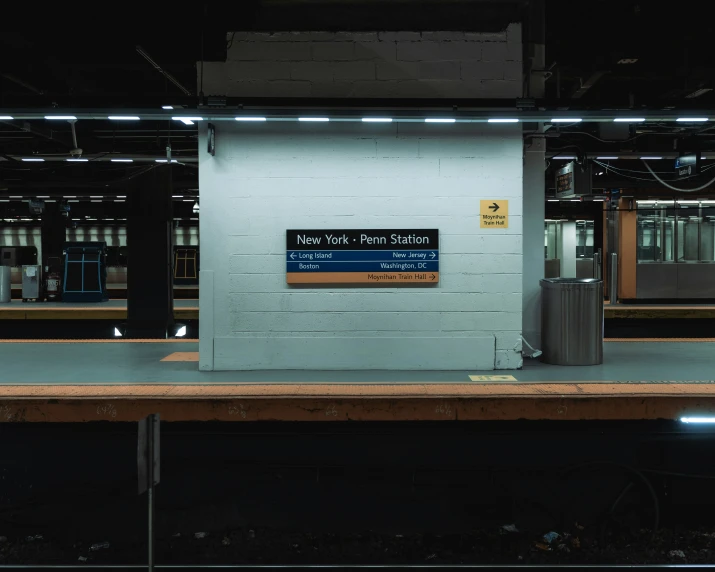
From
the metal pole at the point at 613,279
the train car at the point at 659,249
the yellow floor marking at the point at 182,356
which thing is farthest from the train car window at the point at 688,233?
the yellow floor marking at the point at 182,356

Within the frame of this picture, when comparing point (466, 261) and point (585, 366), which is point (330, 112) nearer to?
point (466, 261)

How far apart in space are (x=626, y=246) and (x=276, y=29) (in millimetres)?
12358

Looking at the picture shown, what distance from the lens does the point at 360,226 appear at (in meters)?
5.42

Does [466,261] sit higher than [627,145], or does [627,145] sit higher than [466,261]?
[627,145]

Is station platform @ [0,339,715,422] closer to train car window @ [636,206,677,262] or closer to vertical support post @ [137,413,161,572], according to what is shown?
vertical support post @ [137,413,161,572]

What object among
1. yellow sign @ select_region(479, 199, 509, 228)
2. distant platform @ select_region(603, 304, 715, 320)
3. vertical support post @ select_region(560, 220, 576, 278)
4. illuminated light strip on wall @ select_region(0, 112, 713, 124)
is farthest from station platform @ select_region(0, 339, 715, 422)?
vertical support post @ select_region(560, 220, 576, 278)

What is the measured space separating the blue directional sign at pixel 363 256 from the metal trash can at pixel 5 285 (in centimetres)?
1114

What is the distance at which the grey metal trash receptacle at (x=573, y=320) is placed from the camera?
5.51 m

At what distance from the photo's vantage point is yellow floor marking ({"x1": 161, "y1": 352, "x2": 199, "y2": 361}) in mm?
6008

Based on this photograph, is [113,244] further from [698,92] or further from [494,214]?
[494,214]

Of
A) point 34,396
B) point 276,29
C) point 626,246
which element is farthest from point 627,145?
point 34,396

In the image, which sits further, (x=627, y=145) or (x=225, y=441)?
(x=627, y=145)

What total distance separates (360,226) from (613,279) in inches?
427

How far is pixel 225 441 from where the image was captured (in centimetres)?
516
